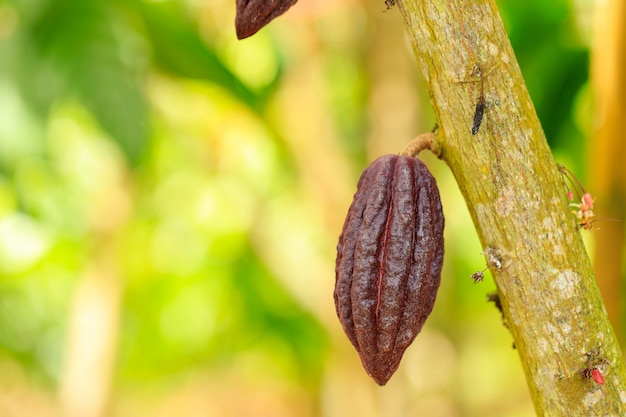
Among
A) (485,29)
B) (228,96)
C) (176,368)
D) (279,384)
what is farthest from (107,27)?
(279,384)

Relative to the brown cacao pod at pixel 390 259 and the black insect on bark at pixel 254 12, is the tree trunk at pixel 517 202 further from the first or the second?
the black insect on bark at pixel 254 12

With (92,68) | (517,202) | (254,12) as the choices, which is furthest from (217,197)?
(517,202)

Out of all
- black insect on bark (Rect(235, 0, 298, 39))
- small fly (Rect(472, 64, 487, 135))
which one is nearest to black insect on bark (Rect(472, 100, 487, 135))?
small fly (Rect(472, 64, 487, 135))

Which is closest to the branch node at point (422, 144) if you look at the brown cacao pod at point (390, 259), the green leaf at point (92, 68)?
the brown cacao pod at point (390, 259)

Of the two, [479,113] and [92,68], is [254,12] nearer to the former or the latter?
[479,113]

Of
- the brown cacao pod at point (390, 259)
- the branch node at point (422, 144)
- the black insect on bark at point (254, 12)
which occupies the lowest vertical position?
the brown cacao pod at point (390, 259)
